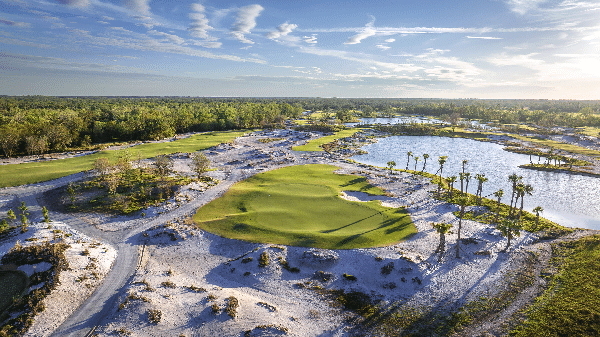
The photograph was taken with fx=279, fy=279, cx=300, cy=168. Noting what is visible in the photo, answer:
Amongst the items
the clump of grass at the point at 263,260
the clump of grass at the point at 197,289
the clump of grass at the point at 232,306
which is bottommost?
the clump of grass at the point at 197,289

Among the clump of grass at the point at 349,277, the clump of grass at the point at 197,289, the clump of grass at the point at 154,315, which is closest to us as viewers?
the clump of grass at the point at 154,315

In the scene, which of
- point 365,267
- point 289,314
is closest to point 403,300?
point 365,267

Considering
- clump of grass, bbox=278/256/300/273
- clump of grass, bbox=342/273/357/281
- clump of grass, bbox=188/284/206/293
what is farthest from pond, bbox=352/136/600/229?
clump of grass, bbox=188/284/206/293

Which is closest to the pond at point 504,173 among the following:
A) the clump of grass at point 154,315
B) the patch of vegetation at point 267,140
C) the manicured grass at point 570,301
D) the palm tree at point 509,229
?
the palm tree at point 509,229

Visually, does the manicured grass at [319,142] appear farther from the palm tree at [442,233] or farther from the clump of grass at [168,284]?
the clump of grass at [168,284]

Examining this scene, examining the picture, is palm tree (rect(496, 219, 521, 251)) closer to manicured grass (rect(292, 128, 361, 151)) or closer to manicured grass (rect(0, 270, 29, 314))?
manicured grass (rect(0, 270, 29, 314))

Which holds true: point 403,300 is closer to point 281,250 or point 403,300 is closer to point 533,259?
point 281,250

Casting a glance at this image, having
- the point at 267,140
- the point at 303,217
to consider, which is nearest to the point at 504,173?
the point at 303,217
